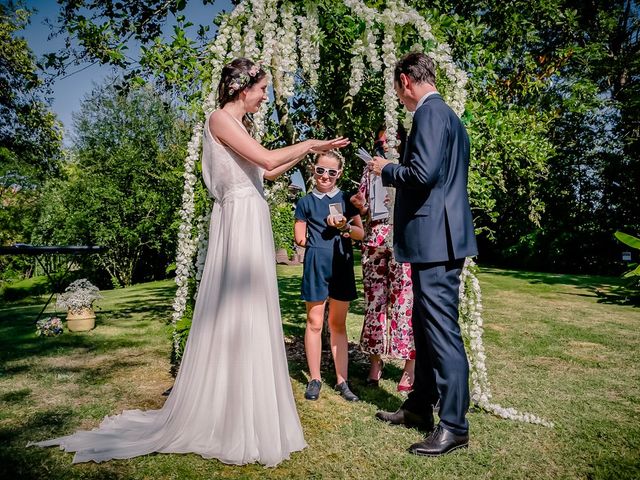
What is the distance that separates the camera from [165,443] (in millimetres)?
2807

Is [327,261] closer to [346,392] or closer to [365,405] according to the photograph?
[346,392]

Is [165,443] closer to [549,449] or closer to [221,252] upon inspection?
[221,252]

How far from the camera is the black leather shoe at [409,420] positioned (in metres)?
3.25

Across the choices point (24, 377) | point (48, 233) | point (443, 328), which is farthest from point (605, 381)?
point (48, 233)

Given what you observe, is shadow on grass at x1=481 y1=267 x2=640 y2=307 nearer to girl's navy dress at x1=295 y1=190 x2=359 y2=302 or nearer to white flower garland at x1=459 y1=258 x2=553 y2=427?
white flower garland at x1=459 y1=258 x2=553 y2=427

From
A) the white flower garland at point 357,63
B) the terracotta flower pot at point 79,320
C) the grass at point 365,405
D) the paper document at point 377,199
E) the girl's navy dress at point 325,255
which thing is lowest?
the grass at point 365,405

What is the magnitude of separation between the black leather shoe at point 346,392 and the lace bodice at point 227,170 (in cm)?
192

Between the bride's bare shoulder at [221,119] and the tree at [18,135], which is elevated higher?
the tree at [18,135]

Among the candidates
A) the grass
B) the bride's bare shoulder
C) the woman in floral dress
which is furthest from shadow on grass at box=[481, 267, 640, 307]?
the bride's bare shoulder

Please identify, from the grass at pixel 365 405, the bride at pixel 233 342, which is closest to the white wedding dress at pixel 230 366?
the bride at pixel 233 342

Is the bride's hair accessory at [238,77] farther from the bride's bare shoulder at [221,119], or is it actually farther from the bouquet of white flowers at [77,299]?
the bouquet of white flowers at [77,299]

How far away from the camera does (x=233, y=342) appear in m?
2.89

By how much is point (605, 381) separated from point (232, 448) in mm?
3677

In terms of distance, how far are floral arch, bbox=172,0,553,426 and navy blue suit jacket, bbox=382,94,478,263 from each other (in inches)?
37.1
